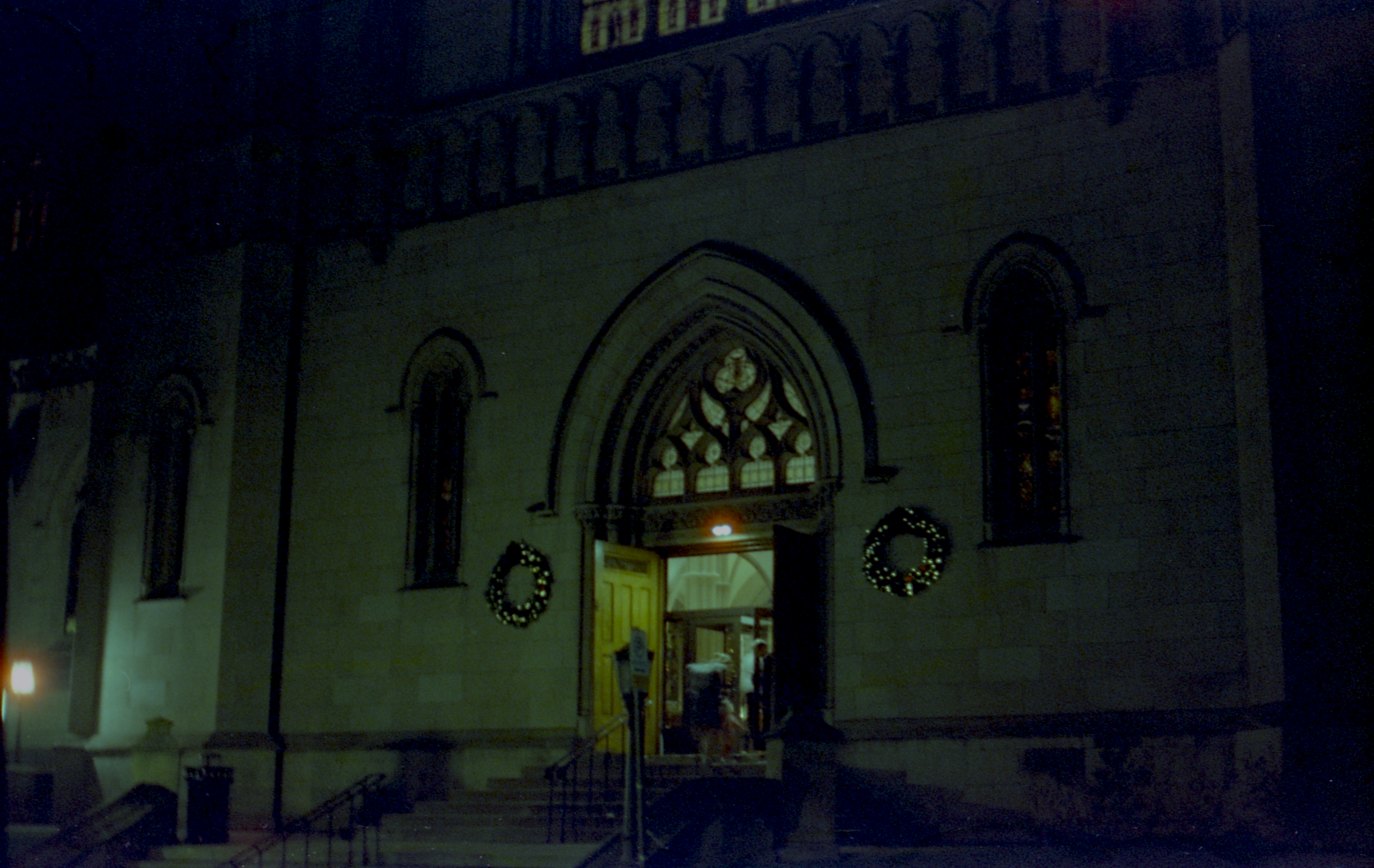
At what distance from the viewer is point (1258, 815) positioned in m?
14.5

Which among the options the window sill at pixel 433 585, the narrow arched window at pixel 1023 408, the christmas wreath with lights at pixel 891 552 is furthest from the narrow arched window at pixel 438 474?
the narrow arched window at pixel 1023 408

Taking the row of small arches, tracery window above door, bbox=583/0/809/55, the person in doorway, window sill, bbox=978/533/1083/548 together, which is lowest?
the person in doorway

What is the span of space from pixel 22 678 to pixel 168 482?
4.99 m

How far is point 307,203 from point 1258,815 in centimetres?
1416

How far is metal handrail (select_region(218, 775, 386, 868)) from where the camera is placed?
17.2m

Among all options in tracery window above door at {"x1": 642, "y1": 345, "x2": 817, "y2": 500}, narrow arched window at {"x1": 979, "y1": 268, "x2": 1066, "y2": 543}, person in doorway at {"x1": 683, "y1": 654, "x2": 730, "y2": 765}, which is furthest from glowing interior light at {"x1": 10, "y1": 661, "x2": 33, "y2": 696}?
narrow arched window at {"x1": 979, "y1": 268, "x2": 1066, "y2": 543}

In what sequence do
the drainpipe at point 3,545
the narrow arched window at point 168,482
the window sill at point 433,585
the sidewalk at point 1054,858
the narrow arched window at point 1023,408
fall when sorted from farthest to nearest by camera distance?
1. the narrow arched window at point 168,482
2. the window sill at point 433,585
3. the narrow arched window at point 1023,408
4. the sidewalk at point 1054,858
5. the drainpipe at point 3,545

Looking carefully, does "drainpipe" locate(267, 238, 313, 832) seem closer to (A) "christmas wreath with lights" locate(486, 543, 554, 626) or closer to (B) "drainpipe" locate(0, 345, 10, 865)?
(A) "christmas wreath with lights" locate(486, 543, 554, 626)

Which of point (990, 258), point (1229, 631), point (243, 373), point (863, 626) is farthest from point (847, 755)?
point (243, 373)

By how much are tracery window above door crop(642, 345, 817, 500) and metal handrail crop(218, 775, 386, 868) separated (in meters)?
4.97

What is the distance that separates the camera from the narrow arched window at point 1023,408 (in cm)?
1655

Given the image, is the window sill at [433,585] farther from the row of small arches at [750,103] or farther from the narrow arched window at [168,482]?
the row of small arches at [750,103]

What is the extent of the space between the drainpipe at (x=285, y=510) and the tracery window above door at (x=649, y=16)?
191 inches

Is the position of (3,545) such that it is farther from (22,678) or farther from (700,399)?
(22,678)
